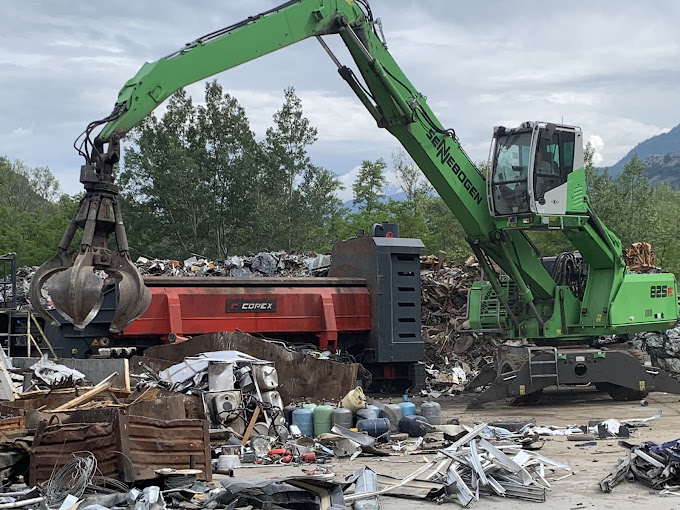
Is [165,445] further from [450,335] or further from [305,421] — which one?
[450,335]

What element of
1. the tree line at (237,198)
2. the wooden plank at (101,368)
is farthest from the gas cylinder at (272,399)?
the tree line at (237,198)

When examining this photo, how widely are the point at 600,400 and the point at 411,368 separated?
318 cm

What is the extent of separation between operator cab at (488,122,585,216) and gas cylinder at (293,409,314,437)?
492 cm

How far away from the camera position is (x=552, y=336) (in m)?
14.5

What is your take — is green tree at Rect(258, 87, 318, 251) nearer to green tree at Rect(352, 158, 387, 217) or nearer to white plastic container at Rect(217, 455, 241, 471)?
green tree at Rect(352, 158, 387, 217)

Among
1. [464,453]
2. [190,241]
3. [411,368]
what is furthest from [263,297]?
[190,241]

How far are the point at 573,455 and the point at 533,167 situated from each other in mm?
5318

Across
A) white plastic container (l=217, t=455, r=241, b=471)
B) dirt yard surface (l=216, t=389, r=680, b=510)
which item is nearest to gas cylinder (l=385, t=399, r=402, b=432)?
dirt yard surface (l=216, t=389, r=680, b=510)

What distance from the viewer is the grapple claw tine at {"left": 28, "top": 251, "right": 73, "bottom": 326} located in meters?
7.31

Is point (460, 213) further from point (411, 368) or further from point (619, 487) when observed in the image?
point (619, 487)

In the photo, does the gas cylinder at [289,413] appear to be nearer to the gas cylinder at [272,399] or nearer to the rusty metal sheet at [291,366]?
the gas cylinder at [272,399]

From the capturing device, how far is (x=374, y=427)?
10.5m

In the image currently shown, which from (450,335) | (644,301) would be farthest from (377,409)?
(450,335)

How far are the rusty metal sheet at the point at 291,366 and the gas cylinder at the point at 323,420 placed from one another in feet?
4.17
